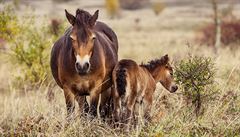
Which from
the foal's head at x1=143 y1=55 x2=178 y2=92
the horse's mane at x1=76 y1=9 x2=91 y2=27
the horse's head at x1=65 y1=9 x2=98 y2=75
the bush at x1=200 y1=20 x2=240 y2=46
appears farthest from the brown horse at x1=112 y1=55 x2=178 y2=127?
the bush at x1=200 y1=20 x2=240 y2=46

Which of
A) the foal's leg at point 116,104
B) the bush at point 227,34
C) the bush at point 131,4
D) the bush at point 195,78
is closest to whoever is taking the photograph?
the foal's leg at point 116,104

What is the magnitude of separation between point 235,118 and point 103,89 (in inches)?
80.5

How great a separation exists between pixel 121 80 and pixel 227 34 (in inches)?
681

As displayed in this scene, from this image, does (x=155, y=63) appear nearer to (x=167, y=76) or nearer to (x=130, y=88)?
(x=167, y=76)

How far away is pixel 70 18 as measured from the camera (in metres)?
7.52

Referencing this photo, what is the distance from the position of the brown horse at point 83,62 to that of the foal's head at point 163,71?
0.70m

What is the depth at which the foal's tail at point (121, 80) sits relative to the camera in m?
7.54

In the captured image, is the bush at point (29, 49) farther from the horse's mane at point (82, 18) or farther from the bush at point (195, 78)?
the horse's mane at point (82, 18)

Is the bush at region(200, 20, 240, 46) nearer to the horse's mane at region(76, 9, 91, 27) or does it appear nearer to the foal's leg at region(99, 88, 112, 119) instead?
the foal's leg at region(99, 88, 112, 119)

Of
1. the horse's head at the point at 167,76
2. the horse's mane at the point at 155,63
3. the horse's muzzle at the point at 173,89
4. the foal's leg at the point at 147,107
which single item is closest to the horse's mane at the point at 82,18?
the foal's leg at the point at 147,107

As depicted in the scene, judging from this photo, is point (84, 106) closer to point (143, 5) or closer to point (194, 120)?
point (194, 120)

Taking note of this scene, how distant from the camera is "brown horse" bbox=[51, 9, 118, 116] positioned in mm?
7188

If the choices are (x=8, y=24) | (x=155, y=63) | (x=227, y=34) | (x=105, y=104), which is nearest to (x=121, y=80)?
(x=105, y=104)

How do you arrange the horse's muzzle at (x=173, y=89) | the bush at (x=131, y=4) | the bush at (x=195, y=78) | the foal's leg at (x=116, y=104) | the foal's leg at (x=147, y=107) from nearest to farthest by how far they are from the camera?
the foal's leg at (x=116, y=104), the foal's leg at (x=147, y=107), the bush at (x=195, y=78), the horse's muzzle at (x=173, y=89), the bush at (x=131, y=4)
